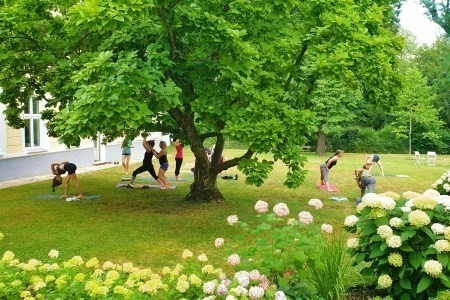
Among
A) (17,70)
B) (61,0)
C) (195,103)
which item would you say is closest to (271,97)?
(195,103)

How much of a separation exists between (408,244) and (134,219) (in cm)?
717

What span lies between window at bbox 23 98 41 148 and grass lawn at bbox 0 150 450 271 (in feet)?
9.65

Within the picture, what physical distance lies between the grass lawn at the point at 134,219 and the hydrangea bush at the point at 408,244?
3241mm

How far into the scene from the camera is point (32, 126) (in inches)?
742

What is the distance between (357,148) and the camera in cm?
4378

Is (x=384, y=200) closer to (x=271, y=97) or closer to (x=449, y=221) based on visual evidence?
(x=449, y=221)

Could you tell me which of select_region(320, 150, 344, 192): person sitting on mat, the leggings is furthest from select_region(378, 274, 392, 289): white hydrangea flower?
select_region(320, 150, 344, 192): person sitting on mat

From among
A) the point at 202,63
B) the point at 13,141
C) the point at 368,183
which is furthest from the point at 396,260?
the point at 13,141

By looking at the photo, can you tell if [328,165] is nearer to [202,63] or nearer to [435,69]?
[202,63]

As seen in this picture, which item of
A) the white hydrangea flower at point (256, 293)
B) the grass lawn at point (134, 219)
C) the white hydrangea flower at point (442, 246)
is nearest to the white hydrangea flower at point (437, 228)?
the white hydrangea flower at point (442, 246)

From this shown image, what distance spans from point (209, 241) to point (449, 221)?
15.8 ft

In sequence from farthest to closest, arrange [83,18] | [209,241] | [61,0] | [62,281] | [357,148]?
[357,148]
[61,0]
[209,241]
[83,18]
[62,281]

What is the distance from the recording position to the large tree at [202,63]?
807 centimetres

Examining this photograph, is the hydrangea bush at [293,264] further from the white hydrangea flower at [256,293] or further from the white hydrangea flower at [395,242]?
the white hydrangea flower at [395,242]
